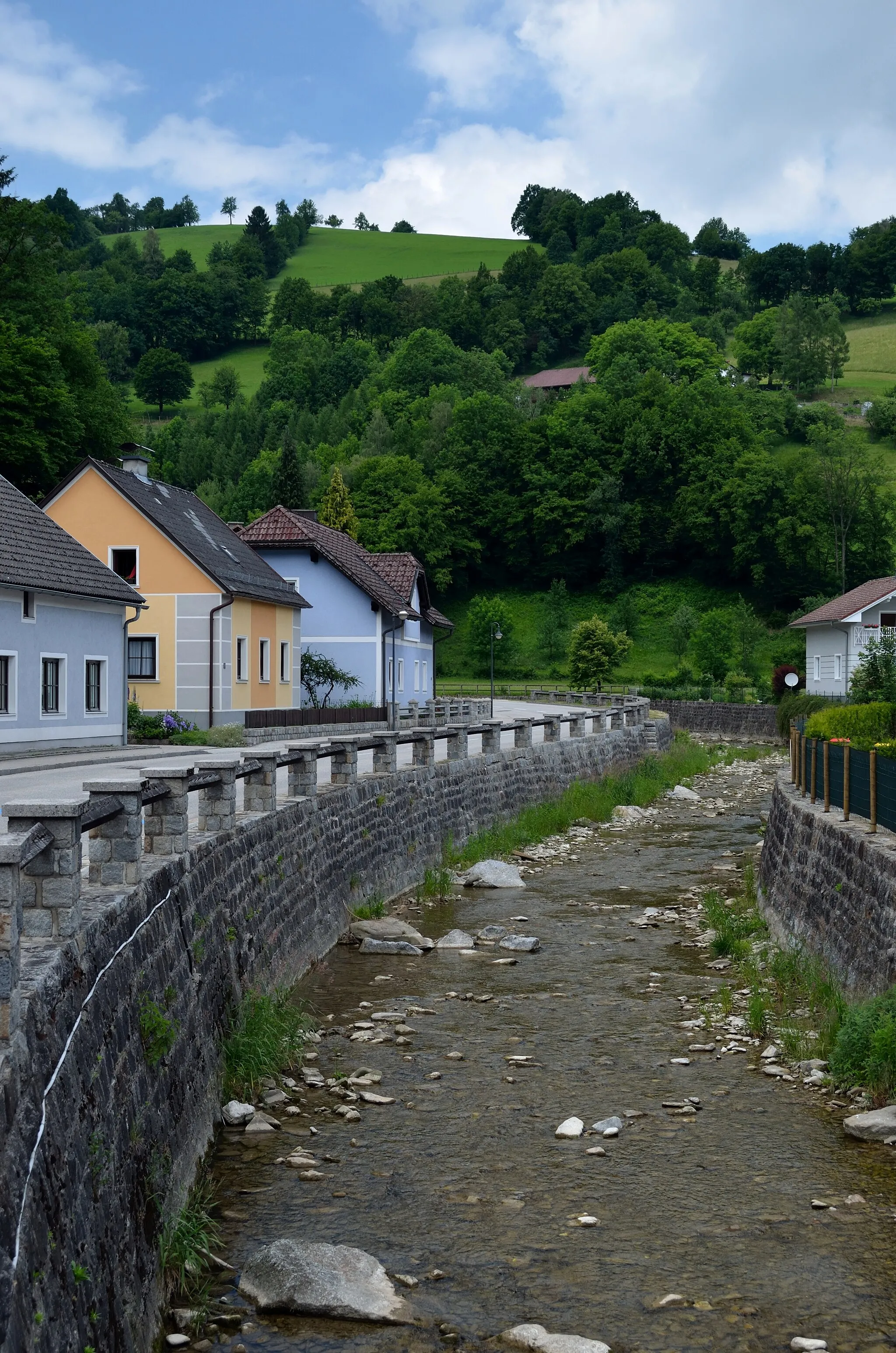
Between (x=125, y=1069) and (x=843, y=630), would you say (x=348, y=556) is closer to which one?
(x=843, y=630)

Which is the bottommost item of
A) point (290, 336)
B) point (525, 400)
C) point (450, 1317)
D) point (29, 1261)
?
point (450, 1317)

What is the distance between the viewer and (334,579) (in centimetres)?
4675

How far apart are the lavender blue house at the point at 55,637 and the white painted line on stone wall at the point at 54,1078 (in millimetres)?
18893

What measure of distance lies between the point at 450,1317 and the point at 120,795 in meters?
3.16

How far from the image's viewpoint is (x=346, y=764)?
16078 mm

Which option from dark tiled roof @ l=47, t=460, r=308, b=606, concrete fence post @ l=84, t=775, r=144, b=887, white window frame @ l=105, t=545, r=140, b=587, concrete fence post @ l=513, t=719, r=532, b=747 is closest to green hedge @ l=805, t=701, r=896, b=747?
concrete fence post @ l=513, t=719, r=532, b=747

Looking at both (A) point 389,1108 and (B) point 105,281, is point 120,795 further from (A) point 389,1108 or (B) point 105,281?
(B) point 105,281

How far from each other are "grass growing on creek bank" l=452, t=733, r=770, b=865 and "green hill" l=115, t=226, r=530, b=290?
13101 centimetres

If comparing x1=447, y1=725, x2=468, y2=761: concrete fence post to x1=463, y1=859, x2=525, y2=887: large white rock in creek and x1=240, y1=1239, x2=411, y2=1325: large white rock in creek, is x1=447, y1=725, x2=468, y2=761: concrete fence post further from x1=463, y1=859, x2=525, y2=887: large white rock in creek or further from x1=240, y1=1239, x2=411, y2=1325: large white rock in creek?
x1=240, y1=1239, x2=411, y2=1325: large white rock in creek

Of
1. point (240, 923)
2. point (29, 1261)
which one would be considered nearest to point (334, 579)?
point (240, 923)

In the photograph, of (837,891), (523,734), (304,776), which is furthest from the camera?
(523,734)

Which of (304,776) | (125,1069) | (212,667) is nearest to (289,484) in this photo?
(212,667)

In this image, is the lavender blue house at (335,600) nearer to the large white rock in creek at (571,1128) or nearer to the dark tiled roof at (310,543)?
the dark tiled roof at (310,543)

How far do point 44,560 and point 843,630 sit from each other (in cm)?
4400
